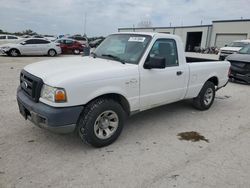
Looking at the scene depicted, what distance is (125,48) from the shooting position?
14.3 ft

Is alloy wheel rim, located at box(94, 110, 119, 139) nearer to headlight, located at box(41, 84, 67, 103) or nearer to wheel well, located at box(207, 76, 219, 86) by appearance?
headlight, located at box(41, 84, 67, 103)

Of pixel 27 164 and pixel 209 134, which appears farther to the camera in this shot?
pixel 209 134

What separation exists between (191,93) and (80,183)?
3.40 m

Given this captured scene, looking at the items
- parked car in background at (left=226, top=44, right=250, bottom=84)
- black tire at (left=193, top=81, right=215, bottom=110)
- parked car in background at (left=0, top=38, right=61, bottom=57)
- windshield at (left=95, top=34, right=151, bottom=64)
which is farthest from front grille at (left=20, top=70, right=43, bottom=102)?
parked car in background at (left=0, top=38, right=61, bottom=57)

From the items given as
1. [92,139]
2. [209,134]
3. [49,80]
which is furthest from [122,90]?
[209,134]

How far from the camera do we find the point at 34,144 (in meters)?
3.71

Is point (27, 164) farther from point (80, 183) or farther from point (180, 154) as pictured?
point (180, 154)

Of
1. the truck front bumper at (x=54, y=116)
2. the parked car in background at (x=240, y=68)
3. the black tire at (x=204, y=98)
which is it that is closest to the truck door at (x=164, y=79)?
the black tire at (x=204, y=98)

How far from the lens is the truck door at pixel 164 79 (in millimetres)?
4055

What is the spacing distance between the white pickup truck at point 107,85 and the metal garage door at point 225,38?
31.2m

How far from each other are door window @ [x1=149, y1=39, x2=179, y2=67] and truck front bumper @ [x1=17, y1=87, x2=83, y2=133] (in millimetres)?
1928

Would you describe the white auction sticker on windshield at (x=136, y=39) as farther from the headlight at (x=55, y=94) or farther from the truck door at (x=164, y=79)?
the headlight at (x=55, y=94)

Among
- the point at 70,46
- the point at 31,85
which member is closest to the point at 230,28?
the point at 70,46

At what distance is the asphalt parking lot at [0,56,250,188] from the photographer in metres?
2.90
